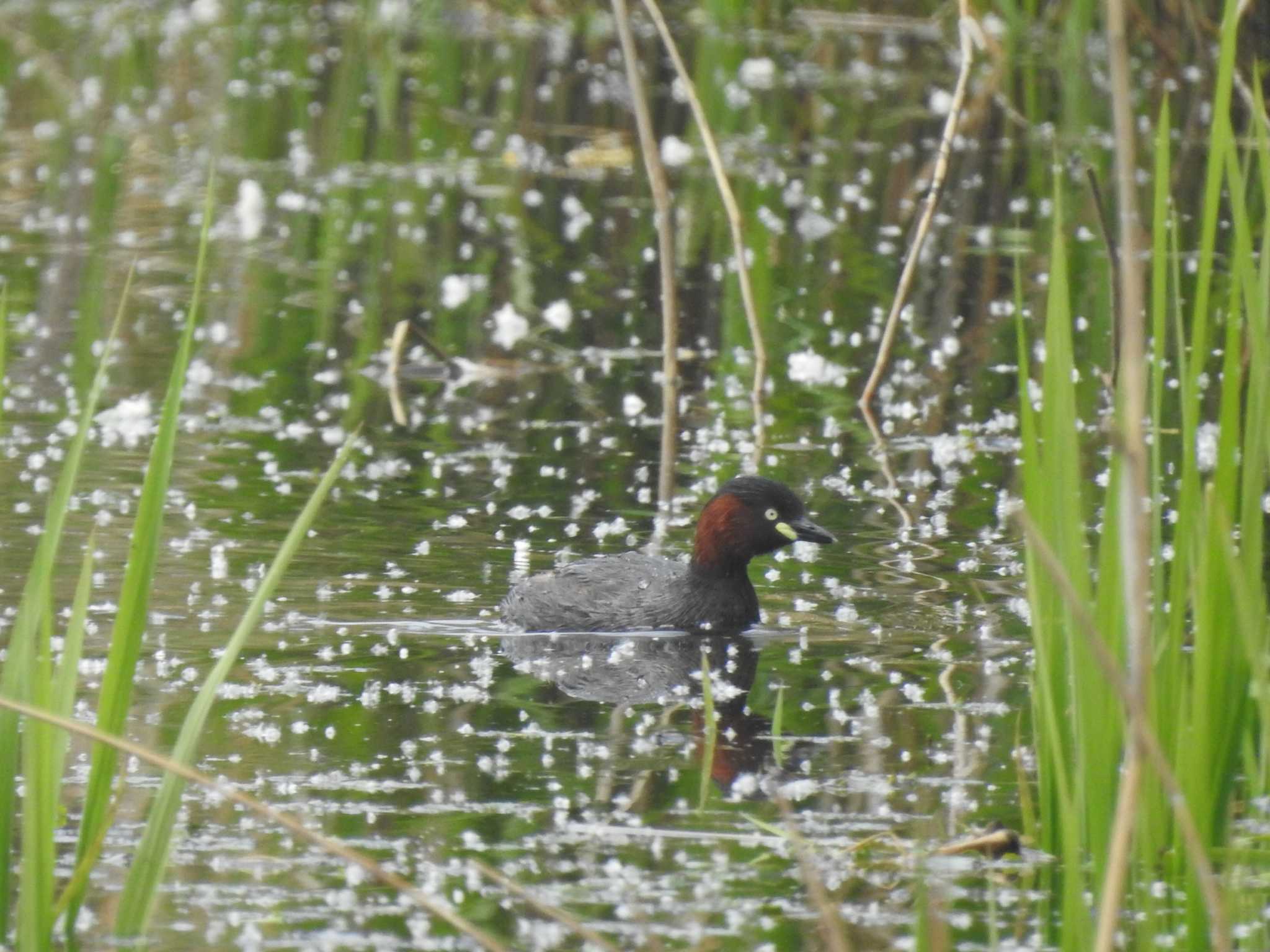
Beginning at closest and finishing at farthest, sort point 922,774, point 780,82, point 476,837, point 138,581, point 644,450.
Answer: point 138,581, point 476,837, point 922,774, point 644,450, point 780,82

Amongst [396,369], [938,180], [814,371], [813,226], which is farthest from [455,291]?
[938,180]

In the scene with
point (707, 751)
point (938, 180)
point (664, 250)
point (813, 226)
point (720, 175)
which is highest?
point (813, 226)

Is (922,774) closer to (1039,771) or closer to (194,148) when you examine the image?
(1039,771)

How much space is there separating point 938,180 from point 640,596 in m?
2.22

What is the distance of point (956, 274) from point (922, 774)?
8.43 meters

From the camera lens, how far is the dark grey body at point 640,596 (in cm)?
716

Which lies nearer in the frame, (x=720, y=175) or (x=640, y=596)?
(x=640, y=596)

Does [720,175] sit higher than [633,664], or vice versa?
[720,175]

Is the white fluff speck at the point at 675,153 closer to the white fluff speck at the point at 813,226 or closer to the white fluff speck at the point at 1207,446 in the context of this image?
the white fluff speck at the point at 813,226

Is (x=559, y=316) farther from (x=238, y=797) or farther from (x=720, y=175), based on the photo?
(x=238, y=797)

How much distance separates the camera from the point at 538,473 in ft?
30.0

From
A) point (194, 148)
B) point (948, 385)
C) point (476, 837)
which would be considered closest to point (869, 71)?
point (194, 148)

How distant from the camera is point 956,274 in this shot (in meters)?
13.7

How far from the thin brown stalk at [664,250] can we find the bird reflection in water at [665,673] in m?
1.52
